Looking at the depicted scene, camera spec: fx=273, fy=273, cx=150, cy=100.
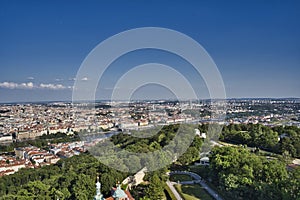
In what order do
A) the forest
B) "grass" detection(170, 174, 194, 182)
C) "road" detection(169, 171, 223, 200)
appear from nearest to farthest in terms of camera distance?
the forest → "road" detection(169, 171, 223, 200) → "grass" detection(170, 174, 194, 182)

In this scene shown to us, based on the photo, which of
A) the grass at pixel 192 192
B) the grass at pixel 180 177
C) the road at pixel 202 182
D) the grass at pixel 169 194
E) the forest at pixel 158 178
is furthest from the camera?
the grass at pixel 180 177

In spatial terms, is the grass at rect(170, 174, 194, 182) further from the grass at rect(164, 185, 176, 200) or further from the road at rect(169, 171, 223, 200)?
the grass at rect(164, 185, 176, 200)

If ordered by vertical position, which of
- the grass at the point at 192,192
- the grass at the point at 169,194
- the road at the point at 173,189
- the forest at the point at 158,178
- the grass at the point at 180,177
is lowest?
the grass at the point at 180,177

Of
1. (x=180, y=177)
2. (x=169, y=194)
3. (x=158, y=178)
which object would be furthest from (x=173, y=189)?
(x=180, y=177)

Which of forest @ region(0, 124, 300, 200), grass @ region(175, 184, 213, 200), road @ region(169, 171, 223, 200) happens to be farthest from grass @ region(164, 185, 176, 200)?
road @ region(169, 171, 223, 200)

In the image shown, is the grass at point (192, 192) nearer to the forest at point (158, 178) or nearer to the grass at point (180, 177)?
the forest at point (158, 178)

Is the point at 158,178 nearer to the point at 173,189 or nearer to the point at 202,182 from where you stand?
the point at 173,189

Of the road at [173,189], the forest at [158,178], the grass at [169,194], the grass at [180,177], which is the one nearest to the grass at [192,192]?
the road at [173,189]

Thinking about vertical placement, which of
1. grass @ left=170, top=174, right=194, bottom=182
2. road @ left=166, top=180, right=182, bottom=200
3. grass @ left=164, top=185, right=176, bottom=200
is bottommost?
grass @ left=170, top=174, right=194, bottom=182

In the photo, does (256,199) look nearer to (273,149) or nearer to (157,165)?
(157,165)
